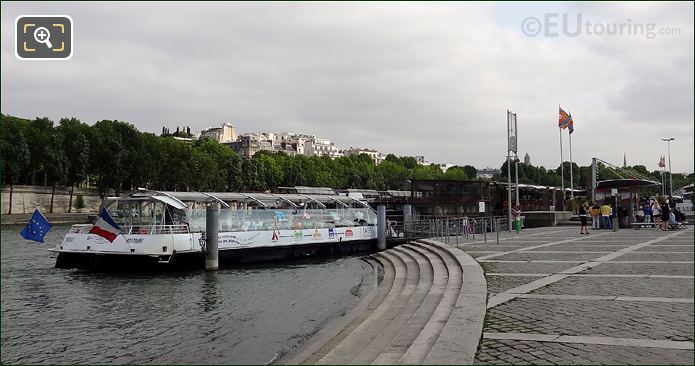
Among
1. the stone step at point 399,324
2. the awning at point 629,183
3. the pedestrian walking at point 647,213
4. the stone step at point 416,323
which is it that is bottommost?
the stone step at point 399,324

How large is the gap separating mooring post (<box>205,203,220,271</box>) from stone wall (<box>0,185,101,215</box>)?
5740 centimetres

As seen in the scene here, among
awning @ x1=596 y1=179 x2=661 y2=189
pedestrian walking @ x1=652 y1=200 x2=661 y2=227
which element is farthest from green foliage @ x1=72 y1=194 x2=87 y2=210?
pedestrian walking @ x1=652 y1=200 x2=661 y2=227

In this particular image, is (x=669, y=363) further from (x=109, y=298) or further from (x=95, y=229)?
(x=95, y=229)

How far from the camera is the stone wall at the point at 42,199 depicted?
7824cm

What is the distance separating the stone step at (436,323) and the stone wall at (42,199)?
243 ft

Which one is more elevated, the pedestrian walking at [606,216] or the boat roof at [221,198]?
the boat roof at [221,198]

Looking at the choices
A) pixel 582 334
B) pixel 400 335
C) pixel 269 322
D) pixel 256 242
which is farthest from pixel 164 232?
pixel 582 334

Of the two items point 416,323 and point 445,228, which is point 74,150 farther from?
point 416,323

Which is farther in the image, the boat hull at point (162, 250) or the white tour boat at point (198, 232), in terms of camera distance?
the white tour boat at point (198, 232)

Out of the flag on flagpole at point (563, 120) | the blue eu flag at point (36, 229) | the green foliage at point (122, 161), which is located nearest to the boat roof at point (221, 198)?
the blue eu flag at point (36, 229)

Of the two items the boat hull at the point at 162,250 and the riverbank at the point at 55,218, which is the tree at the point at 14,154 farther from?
the boat hull at the point at 162,250

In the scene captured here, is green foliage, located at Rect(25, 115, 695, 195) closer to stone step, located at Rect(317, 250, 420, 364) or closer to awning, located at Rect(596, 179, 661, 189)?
awning, located at Rect(596, 179, 661, 189)

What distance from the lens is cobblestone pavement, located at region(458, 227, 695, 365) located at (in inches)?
283

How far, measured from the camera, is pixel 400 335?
8672mm
